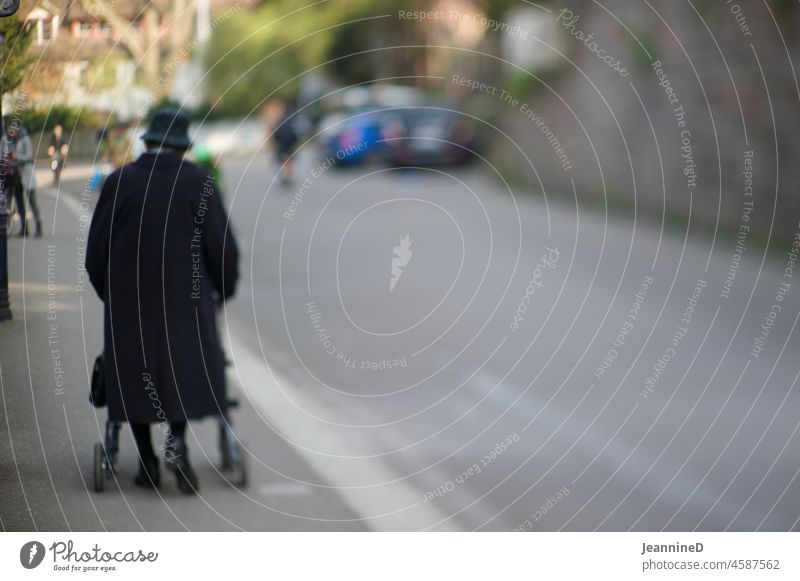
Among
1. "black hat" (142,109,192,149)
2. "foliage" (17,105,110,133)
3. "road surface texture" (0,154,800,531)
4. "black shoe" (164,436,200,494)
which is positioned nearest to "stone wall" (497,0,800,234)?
"road surface texture" (0,154,800,531)

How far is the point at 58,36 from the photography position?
3412 millimetres

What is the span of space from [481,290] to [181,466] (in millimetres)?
6083

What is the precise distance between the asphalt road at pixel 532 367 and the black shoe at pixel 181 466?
1.08m

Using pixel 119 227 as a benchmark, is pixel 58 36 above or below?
above

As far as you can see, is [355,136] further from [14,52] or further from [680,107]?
[14,52]

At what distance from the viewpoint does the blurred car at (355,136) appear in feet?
58.9

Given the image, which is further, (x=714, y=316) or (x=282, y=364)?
(x=714, y=316)

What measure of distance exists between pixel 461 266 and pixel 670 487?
5.56 m

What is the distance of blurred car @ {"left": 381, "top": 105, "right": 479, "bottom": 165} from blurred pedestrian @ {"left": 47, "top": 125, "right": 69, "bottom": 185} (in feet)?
46.6

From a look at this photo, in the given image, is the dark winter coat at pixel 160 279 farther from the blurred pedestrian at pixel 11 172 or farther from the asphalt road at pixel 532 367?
the asphalt road at pixel 532 367
